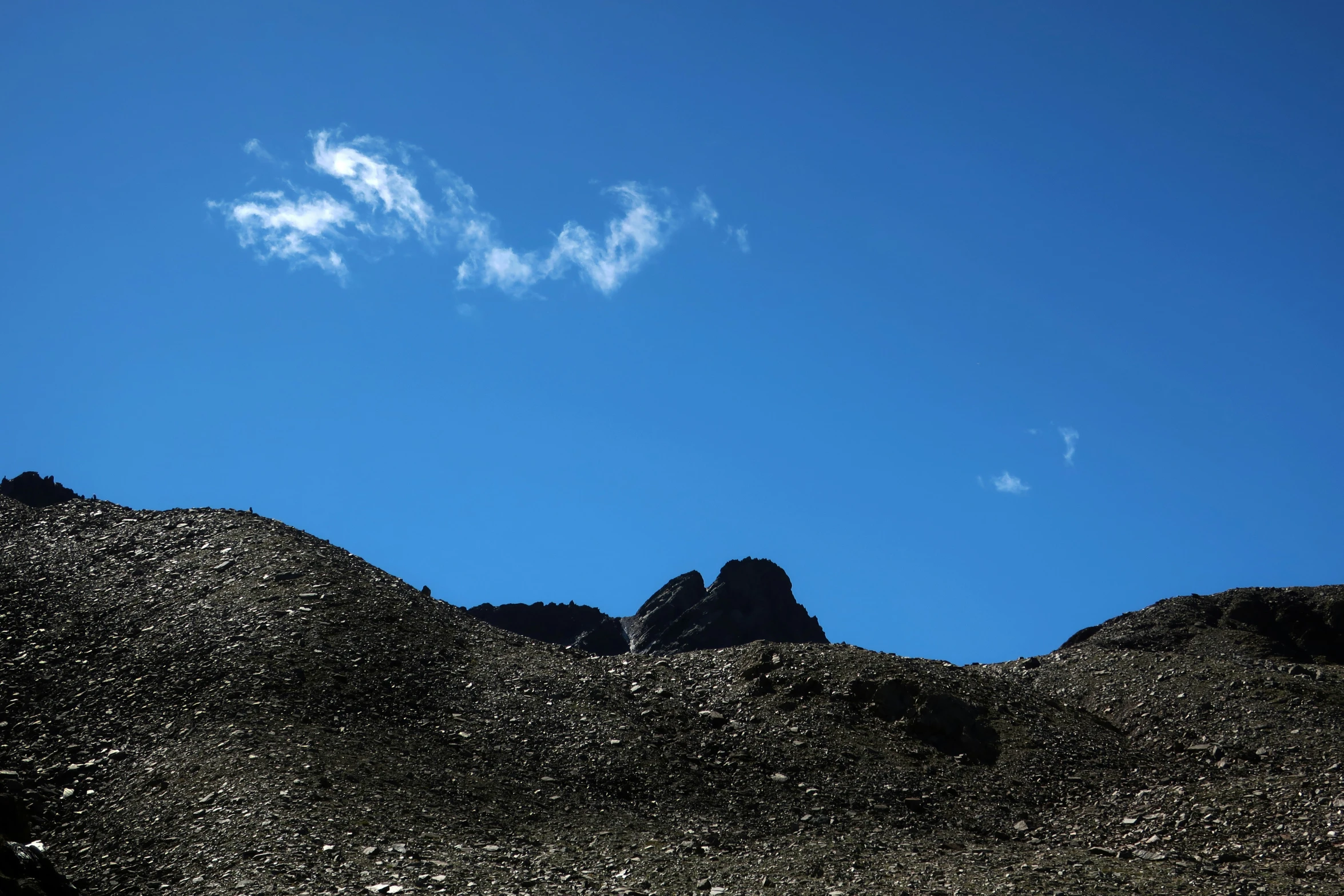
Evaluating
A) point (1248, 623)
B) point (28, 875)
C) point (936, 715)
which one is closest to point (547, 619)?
point (1248, 623)

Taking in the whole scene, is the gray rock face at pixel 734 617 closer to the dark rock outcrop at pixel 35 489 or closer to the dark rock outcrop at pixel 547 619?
the dark rock outcrop at pixel 547 619

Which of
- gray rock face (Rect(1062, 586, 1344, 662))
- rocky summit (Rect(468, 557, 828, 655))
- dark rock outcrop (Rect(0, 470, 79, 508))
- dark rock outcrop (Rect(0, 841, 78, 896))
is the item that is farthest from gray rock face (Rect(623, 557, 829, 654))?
dark rock outcrop (Rect(0, 841, 78, 896))

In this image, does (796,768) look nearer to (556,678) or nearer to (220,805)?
(556,678)

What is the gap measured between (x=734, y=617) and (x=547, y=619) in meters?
25.4

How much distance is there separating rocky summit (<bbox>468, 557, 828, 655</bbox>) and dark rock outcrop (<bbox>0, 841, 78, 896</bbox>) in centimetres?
7261

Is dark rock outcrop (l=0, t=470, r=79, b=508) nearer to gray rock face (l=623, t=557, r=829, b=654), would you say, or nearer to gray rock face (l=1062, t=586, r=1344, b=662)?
gray rock face (l=623, t=557, r=829, b=654)

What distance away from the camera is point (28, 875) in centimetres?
1753

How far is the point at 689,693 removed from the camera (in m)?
32.3

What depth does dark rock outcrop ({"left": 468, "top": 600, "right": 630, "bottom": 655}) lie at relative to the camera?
107 meters

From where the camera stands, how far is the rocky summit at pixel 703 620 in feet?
306

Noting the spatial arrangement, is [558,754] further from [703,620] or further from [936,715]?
[703,620]

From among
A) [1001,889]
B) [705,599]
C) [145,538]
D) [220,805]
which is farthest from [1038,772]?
[705,599]

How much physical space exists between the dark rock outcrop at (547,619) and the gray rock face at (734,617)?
650 cm

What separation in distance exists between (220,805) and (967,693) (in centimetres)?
2255
